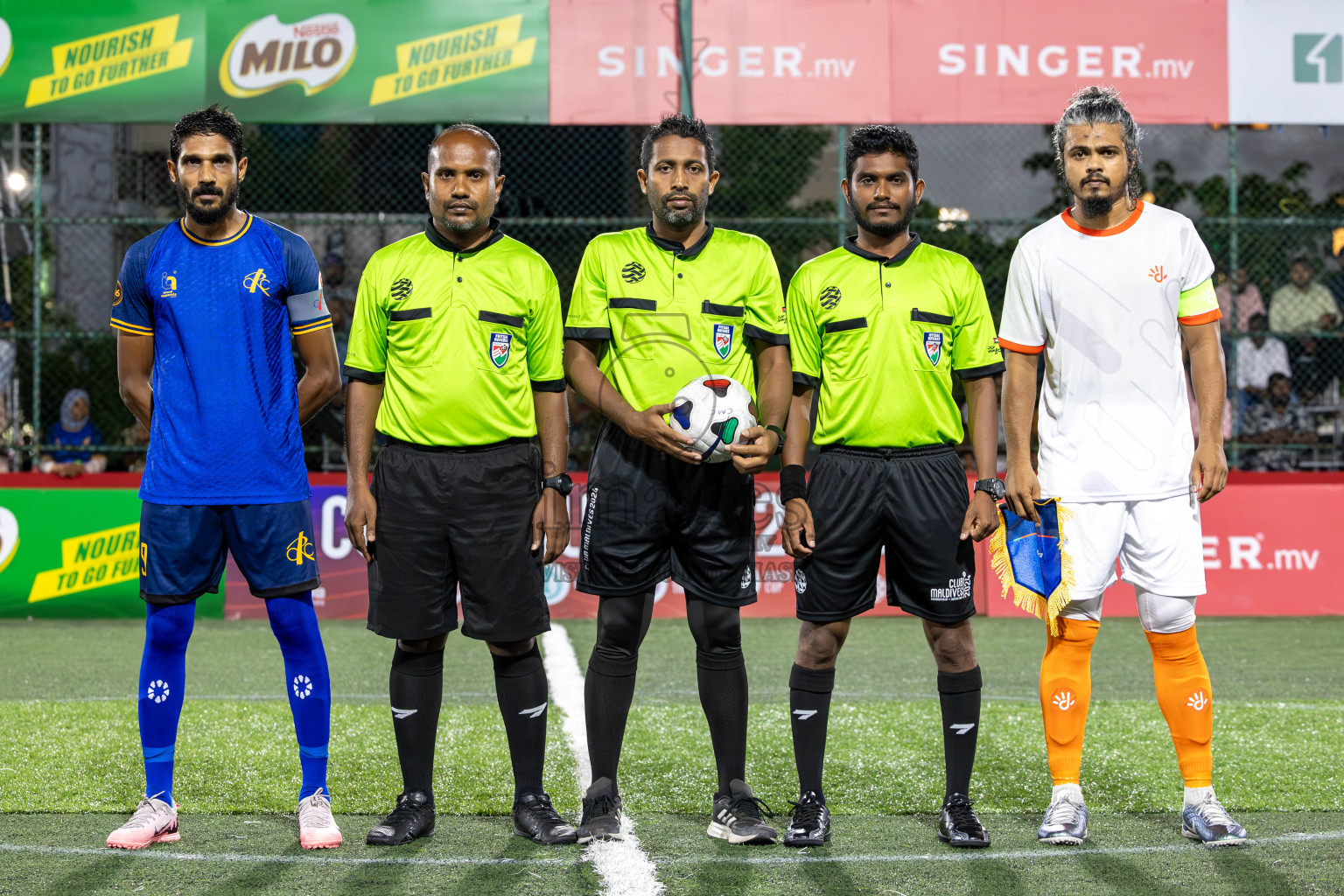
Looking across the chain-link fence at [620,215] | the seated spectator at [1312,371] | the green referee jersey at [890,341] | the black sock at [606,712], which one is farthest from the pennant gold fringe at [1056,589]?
the seated spectator at [1312,371]

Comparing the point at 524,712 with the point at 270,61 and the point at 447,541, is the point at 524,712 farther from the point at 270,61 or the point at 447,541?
the point at 270,61

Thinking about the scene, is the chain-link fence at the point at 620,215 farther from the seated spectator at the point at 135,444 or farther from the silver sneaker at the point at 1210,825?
the silver sneaker at the point at 1210,825

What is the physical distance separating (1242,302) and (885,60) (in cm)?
412

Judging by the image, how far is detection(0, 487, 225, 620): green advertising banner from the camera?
370 inches

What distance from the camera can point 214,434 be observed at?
3986 millimetres

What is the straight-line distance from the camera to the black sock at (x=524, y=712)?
4145mm

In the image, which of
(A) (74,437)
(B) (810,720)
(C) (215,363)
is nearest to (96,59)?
(A) (74,437)

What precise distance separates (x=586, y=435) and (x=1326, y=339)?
688cm

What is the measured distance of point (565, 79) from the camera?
420 inches

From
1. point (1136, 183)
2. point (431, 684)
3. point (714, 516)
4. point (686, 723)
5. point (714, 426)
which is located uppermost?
point (1136, 183)

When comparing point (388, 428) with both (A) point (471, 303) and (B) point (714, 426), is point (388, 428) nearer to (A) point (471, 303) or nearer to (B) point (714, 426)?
(A) point (471, 303)

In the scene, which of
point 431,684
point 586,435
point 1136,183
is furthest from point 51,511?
point 1136,183

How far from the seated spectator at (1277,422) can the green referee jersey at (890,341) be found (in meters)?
8.45

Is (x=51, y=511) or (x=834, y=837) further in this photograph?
(x=51, y=511)
